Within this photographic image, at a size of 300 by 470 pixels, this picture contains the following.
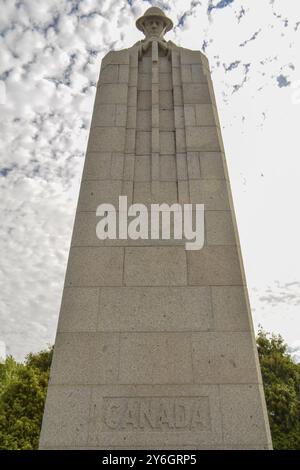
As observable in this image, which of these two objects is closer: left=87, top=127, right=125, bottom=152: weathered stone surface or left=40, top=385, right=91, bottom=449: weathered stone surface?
left=40, top=385, right=91, bottom=449: weathered stone surface

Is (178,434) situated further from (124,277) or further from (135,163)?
(135,163)

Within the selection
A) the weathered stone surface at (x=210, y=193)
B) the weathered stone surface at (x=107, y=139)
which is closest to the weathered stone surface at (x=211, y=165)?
the weathered stone surface at (x=210, y=193)

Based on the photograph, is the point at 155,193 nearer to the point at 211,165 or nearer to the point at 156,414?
the point at 211,165

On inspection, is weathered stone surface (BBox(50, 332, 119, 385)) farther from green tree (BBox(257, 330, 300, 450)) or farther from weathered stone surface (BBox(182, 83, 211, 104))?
green tree (BBox(257, 330, 300, 450))

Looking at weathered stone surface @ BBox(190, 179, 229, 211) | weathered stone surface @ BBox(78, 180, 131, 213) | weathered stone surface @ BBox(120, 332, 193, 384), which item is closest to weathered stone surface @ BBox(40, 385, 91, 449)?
weathered stone surface @ BBox(120, 332, 193, 384)

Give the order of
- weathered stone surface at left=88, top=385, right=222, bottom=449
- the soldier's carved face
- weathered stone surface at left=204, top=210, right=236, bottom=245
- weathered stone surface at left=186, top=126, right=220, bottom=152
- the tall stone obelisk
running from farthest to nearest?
1. the soldier's carved face
2. weathered stone surface at left=186, top=126, right=220, bottom=152
3. weathered stone surface at left=204, top=210, right=236, bottom=245
4. the tall stone obelisk
5. weathered stone surface at left=88, top=385, right=222, bottom=449

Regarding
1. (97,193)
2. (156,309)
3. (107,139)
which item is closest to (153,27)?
(107,139)

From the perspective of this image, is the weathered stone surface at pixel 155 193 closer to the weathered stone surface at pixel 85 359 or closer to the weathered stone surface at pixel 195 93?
the weathered stone surface at pixel 195 93

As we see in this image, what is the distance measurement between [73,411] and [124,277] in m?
2.36

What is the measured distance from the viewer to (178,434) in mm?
5301

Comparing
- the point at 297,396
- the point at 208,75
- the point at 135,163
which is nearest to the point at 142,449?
the point at 135,163

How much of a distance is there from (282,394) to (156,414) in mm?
19084

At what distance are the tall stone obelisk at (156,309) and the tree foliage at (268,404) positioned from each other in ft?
56.2

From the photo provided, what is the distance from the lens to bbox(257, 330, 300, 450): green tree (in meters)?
20.3
